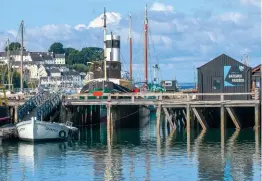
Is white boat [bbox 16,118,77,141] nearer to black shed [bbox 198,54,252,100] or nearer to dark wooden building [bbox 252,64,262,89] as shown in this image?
black shed [bbox 198,54,252,100]

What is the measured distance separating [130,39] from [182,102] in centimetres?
4917

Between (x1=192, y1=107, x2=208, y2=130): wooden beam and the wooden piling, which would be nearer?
(x1=192, y1=107, x2=208, y2=130): wooden beam

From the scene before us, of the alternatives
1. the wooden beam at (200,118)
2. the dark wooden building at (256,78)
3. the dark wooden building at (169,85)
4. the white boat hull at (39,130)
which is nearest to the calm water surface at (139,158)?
the white boat hull at (39,130)

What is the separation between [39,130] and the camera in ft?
189

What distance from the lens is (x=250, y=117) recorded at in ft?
232

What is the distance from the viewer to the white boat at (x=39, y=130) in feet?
187

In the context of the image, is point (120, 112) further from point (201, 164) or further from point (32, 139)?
point (201, 164)

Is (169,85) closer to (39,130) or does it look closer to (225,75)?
(225,75)

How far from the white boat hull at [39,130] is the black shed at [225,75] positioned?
568 inches

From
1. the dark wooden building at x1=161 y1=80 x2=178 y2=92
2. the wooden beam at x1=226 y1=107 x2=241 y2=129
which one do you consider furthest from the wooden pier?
the dark wooden building at x1=161 y1=80 x2=178 y2=92

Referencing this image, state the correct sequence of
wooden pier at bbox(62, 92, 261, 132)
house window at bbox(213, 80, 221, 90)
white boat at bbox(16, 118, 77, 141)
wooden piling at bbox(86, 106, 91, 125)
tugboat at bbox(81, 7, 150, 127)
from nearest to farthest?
white boat at bbox(16, 118, 77, 141) < wooden pier at bbox(62, 92, 261, 132) < house window at bbox(213, 80, 221, 90) < tugboat at bbox(81, 7, 150, 127) < wooden piling at bbox(86, 106, 91, 125)

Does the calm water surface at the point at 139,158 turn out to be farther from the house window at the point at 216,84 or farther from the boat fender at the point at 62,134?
the house window at the point at 216,84

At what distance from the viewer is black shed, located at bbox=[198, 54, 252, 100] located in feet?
220

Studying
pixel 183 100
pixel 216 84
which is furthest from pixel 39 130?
pixel 216 84
